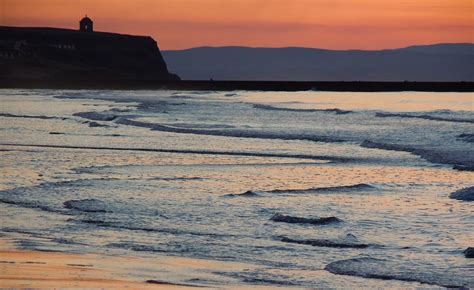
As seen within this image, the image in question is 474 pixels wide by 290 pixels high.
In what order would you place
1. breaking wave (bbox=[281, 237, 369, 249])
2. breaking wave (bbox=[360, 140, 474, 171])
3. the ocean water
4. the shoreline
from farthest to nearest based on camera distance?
the shoreline, breaking wave (bbox=[360, 140, 474, 171]), breaking wave (bbox=[281, 237, 369, 249]), the ocean water

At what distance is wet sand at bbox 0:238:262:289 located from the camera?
1027 centimetres

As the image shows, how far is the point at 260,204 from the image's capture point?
16469mm

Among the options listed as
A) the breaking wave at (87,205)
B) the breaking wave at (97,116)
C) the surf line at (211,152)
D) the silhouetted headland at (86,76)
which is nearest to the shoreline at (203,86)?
the silhouetted headland at (86,76)

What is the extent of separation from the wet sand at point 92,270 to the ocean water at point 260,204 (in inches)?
9.8

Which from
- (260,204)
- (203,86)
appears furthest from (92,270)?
(203,86)

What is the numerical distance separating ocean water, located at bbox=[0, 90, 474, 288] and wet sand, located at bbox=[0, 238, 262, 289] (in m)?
0.25

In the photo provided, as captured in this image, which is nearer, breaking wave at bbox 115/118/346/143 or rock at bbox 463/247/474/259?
rock at bbox 463/247/474/259

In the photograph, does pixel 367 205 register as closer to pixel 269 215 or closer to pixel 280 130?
pixel 269 215

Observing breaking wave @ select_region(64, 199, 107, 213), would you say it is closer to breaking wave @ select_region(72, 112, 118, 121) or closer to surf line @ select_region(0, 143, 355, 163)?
surf line @ select_region(0, 143, 355, 163)

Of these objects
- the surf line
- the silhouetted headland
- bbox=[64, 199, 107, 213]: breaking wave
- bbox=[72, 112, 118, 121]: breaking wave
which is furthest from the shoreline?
bbox=[64, 199, 107, 213]: breaking wave

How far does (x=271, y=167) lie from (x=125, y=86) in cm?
14515

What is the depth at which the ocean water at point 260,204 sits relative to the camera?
1177 centimetres

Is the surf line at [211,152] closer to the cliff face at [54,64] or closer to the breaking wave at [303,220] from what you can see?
the breaking wave at [303,220]

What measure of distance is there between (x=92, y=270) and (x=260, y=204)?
19.1 feet
